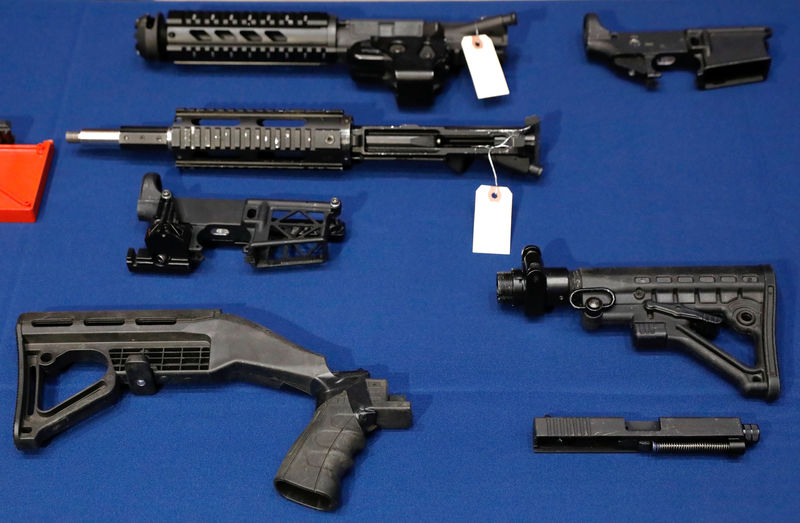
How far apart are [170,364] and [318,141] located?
1.23 m

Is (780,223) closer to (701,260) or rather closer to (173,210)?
(701,260)

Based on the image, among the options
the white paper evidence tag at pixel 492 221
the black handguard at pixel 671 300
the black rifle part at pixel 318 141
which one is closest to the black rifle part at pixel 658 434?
the black handguard at pixel 671 300

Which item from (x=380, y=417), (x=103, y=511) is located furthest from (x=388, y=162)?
(x=103, y=511)

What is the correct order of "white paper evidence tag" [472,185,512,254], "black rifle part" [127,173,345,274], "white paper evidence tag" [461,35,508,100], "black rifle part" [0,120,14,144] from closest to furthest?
"black rifle part" [127,173,345,274], "white paper evidence tag" [472,185,512,254], "black rifle part" [0,120,14,144], "white paper evidence tag" [461,35,508,100]

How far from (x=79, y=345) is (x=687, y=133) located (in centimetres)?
296

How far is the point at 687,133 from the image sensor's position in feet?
15.5

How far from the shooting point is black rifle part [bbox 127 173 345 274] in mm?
4277

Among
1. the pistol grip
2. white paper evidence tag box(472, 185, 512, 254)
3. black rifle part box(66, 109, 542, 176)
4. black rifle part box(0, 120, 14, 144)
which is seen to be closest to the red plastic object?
black rifle part box(0, 120, 14, 144)

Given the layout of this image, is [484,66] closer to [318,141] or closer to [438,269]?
[318,141]

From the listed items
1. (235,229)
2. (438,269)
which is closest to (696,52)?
(438,269)

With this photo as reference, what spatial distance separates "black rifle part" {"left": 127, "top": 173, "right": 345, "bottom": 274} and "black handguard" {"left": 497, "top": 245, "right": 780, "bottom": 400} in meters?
0.85

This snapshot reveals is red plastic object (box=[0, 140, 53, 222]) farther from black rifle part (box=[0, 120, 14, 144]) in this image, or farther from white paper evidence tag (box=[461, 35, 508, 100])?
white paper evidence tag (box=[461, 35, 508, 100])

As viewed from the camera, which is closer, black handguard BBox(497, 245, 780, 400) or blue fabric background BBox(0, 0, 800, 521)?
blue fabric background BBox(0, 0, 800, 521)

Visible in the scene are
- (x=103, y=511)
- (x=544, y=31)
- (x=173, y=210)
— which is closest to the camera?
(x=103, y=511)
